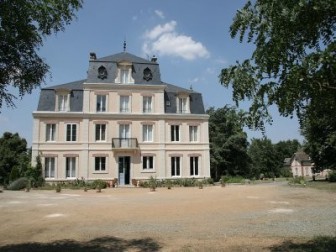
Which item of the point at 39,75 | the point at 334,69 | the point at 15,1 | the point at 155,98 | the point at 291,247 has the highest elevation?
the point at 155,98

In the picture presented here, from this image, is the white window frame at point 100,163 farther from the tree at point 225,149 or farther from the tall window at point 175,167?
the tree at point 225,149

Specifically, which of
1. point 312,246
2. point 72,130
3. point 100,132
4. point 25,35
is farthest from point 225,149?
point 25,35

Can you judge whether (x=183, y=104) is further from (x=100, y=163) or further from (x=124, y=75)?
(x=100, y=163)

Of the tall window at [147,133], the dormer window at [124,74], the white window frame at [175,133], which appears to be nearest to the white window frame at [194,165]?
the white window frame at [175,133]

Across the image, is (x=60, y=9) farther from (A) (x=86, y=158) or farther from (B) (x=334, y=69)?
(A) (x=86, y=158)

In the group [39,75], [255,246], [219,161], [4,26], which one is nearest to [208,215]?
[255,246]

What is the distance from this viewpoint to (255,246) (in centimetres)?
809

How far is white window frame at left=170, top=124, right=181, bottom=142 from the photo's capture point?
38.8 meters

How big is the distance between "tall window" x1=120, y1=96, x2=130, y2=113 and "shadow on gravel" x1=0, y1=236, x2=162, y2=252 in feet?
96.3

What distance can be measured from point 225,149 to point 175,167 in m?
11.4

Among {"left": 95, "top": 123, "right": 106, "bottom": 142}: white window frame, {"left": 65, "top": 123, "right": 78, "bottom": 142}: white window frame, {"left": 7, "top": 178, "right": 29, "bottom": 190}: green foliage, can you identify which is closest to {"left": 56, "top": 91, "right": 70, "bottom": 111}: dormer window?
{"left": 65, "top": 123, "right": 78, "bottom": 142}: white window frame

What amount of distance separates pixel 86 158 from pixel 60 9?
30.5m

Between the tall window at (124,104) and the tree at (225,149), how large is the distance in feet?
46.3

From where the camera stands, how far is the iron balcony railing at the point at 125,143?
122ft
